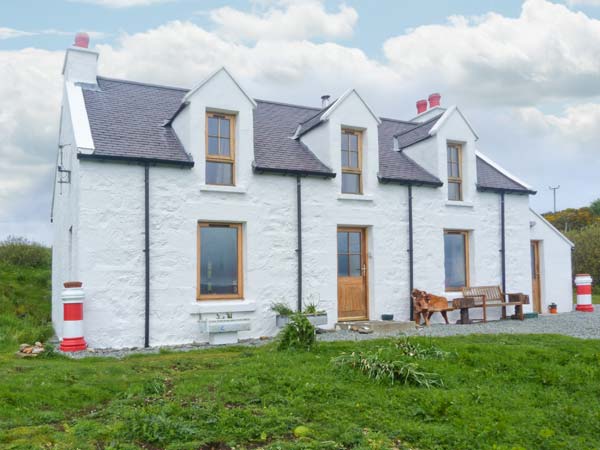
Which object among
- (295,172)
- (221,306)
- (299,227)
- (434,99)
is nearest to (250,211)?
(299,227)

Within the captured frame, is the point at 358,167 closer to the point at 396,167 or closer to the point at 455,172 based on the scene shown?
the point at 396,167

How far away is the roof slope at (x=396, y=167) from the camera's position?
1548 cm

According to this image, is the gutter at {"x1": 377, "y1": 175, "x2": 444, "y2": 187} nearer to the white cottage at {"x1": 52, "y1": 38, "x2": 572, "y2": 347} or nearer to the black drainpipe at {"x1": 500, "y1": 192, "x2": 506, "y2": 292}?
the white cottage at {"x1": 52, "y1": 38, "x2": 572, "y2": 347}

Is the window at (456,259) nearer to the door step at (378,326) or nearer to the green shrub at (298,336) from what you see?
the door step at (378,326)

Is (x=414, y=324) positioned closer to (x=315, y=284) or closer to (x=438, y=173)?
(x=315, y=284)

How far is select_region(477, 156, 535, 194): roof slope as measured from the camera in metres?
17.2

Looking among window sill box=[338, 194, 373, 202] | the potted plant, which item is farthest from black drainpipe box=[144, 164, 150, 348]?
window sill box=[338, 194, 373, 202]

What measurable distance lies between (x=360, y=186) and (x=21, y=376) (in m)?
9.60

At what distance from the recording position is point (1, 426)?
6.01 meters

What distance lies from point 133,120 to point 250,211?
3605mm

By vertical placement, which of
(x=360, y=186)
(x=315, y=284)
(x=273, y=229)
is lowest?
(x=315, y=284)

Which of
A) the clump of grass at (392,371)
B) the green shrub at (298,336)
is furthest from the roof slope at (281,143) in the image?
the clump of grass at (392,371)

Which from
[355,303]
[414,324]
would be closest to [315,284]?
[355,303]

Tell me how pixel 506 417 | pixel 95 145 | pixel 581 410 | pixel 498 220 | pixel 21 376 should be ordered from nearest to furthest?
pixel 506 417 → pixel 581 410 → pixel 21 376 → pixel 95 145 → pixel 498 220
